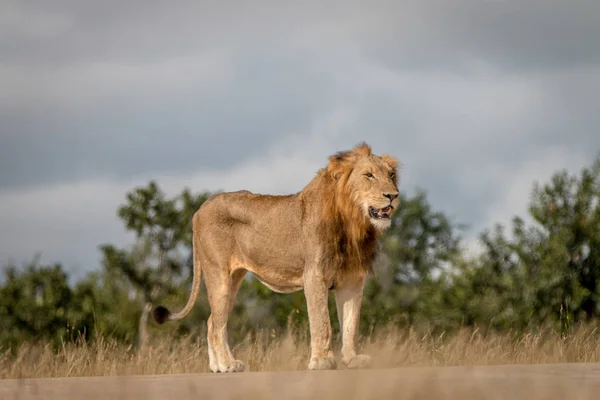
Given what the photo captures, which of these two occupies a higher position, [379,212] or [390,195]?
[390,195]

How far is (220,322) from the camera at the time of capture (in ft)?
31.7

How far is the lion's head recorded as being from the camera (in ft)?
28.9

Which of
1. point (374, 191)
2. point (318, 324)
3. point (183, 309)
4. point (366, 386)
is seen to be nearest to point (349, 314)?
point (318, 324)

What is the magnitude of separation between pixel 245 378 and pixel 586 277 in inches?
461

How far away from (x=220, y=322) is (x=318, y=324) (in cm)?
134

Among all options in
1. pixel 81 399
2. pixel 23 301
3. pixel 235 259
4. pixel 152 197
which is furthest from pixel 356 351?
pixel 23 301

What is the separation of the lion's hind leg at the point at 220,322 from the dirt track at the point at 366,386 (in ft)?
5.80

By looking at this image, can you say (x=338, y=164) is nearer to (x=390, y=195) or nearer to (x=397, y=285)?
(x=390, y=195)

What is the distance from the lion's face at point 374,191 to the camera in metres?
8.80

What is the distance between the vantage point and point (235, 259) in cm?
985

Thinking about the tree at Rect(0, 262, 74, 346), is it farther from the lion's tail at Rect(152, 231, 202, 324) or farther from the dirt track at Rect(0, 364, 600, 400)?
the dirt track at Rect(0, 364, 600, 400)

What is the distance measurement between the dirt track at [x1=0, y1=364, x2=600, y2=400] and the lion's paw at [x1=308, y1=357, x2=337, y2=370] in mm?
1000

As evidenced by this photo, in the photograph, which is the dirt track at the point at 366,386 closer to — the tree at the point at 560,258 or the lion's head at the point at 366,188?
the lion's head at the point at 366,188

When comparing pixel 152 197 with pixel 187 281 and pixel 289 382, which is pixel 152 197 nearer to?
pixel 187 281
